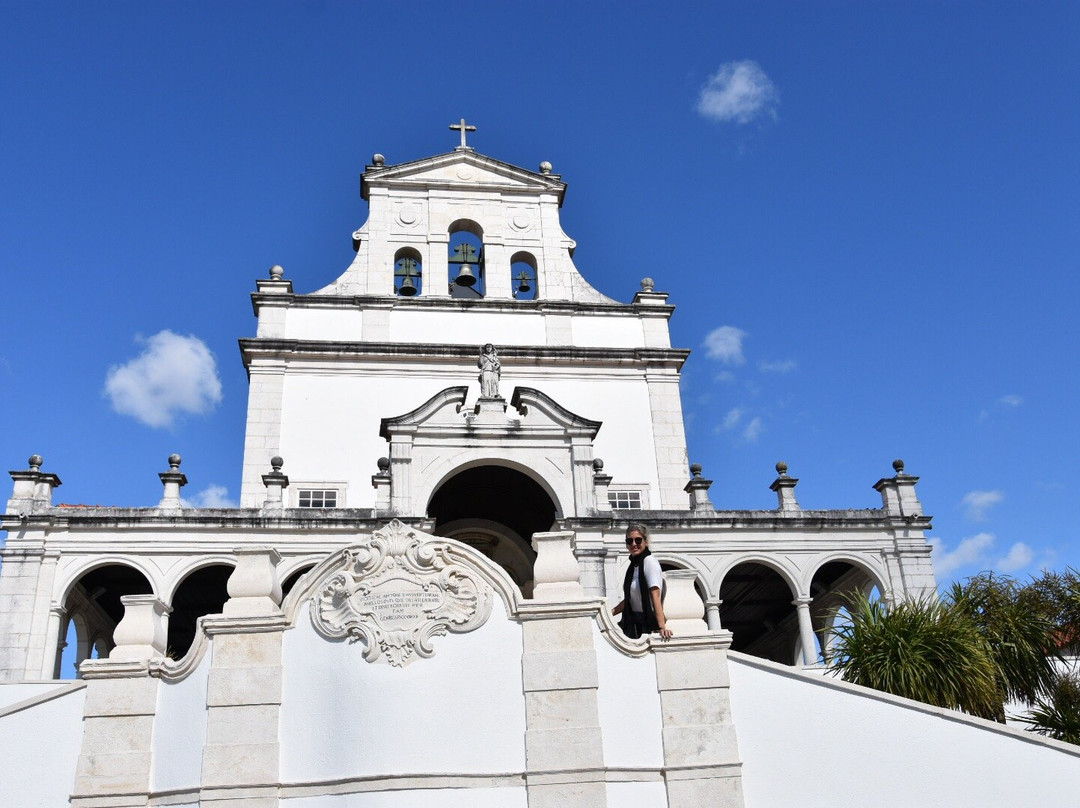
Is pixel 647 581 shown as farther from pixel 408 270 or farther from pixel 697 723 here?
pixel 408 270

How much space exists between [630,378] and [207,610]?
39.6 ft

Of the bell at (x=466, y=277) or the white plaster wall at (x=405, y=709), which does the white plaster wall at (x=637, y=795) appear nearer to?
the white plaster wall at (x=405, y=709)

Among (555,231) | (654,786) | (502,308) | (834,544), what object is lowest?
(654,786)

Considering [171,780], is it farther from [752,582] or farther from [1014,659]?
[752,582]

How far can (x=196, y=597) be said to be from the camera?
2444 centimetres

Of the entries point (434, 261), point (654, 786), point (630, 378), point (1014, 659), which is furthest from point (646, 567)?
point (434, 261)

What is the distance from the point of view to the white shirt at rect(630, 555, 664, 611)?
1155 cm

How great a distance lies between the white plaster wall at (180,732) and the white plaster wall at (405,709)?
883 mm

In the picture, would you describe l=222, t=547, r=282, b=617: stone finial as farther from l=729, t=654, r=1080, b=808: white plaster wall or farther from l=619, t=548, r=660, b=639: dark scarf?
l=729, t=654, r=1080, b=808: white plaster wall

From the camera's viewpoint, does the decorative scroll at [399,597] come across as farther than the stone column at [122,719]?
Yes

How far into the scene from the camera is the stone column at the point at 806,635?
858 inches

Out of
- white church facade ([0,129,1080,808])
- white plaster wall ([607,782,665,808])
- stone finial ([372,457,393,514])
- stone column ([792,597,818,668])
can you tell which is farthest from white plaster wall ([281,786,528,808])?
stone column ([792,597,818,668])

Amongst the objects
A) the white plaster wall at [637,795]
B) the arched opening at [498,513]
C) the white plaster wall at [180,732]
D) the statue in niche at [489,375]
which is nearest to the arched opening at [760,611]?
the arched opening at [498,513]

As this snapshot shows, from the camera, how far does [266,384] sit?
87.7 feet
